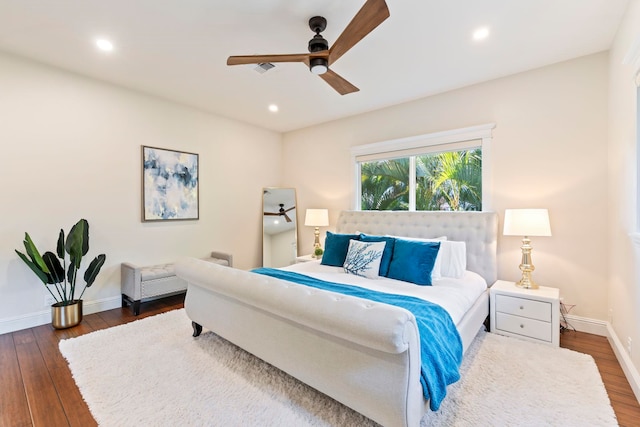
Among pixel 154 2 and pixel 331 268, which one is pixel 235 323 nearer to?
pixel 331 268

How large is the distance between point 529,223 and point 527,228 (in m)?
0.05

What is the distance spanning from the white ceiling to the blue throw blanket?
2.19 meters

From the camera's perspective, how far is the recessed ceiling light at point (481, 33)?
244 cm

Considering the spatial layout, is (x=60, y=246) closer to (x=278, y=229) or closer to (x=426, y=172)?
(x=278, y=229)

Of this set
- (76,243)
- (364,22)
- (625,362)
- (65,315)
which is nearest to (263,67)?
(364,22)

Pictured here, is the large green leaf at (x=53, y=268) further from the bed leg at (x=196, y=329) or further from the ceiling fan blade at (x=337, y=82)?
the ceiling fan blade at (x=337, y=82)

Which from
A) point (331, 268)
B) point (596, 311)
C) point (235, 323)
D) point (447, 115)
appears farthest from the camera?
point (447, 115)

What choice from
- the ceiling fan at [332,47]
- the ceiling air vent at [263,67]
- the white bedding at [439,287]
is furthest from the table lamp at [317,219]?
the ceiling fan at [332,47]

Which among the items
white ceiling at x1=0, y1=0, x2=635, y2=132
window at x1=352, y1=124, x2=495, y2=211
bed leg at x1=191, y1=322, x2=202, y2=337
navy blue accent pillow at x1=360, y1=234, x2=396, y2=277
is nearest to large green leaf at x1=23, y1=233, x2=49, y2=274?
bed leg at x1=191, y1=322, x2=202, y2=337

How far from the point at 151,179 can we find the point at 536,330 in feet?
15.5

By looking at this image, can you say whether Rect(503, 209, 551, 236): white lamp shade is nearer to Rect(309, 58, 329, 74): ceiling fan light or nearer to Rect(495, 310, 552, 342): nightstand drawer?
Rect(495, 310, 552, 342): nightstand drawer

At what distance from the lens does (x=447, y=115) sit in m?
3.70

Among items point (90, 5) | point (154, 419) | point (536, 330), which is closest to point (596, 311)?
point (536, 330)

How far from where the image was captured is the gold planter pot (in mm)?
3016
